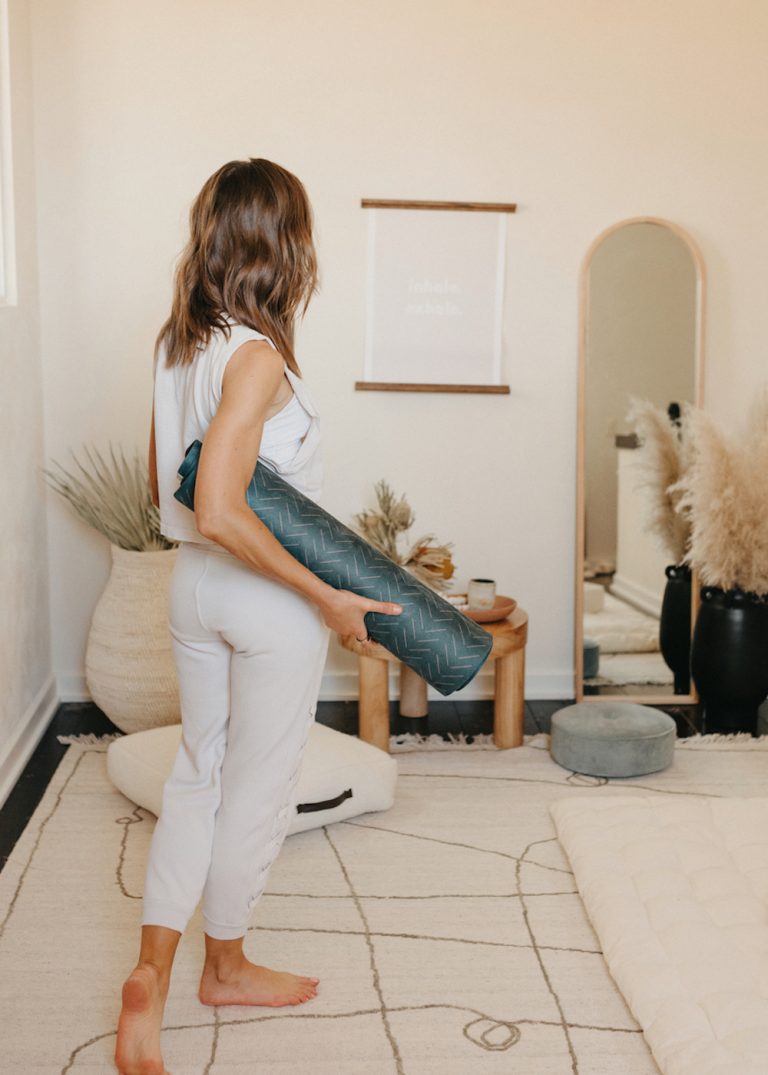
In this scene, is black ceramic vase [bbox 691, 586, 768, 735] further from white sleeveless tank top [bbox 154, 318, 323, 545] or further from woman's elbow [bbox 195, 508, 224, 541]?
woman's elbow [bbox 195, 508, 224, 541]

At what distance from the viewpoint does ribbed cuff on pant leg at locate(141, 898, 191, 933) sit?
1838 mm

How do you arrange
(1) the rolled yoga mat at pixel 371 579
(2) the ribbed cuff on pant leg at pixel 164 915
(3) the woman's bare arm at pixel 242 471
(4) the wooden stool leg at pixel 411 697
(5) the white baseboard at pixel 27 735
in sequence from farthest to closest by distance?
(4) the wooden stool leg at pixel 411 697 < (5) the white baseboard at pixel 27 735 < (2) the ribbed cuff on pant leg at pixel 164 915 < (1) the rolled yoga mat at pixel 371 579 < (3) the woman's bare arm at pixel 242 471

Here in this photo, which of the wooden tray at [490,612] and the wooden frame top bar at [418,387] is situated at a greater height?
the wooden frame top bar at [418,387]

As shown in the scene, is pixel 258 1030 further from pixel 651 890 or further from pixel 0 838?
pixel 0 838

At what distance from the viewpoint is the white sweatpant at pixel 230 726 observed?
175cm

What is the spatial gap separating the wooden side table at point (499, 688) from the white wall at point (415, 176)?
22.0 inches

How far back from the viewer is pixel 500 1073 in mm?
1854

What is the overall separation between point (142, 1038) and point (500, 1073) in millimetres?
587

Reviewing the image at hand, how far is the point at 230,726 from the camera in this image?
1831 mm

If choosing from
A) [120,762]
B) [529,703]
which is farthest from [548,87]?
[120,762]

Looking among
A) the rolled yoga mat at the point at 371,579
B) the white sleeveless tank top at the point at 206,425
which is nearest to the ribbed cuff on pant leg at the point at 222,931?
the rolled yoga mat at the point at 371,579

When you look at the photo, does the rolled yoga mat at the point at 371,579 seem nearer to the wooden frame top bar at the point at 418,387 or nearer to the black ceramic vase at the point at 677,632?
the wooden frame top bar at the point at 418,387

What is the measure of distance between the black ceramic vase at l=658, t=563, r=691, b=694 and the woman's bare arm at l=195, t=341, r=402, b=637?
2.52 metres

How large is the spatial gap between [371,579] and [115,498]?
202 centimetres
